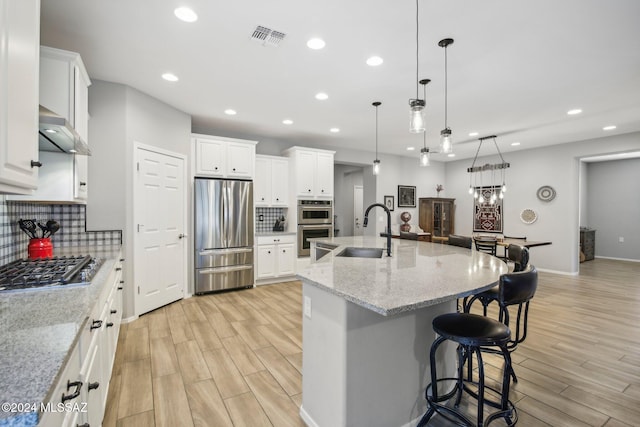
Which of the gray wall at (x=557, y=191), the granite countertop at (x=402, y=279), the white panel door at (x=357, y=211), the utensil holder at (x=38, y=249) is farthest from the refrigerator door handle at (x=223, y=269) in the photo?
the gray wall at (x=557, y=191)

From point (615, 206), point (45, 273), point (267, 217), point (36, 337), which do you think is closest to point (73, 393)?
point (36, 337)

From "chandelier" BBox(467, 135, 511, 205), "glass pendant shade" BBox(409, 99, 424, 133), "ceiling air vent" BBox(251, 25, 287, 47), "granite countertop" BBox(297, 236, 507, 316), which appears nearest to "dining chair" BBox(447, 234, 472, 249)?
"granite countertop" BBox(297, 236, 507, 316)

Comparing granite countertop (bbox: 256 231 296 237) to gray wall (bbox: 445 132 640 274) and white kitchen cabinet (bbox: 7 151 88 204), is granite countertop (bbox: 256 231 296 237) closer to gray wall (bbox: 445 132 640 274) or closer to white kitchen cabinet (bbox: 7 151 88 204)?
white kitchen cabinet (bbox: 7 151 88 204)

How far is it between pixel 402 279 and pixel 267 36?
7.09ft

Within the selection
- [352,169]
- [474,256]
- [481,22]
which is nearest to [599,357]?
[474,256]

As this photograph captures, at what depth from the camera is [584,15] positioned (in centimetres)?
214

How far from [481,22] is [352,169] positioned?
6.53m

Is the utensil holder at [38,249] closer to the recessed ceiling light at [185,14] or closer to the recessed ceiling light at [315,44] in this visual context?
the recessed ceiling light at [185,14]

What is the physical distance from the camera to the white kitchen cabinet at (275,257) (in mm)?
5156

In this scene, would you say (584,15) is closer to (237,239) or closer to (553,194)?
(237,239)

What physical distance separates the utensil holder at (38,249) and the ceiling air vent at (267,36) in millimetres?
2338

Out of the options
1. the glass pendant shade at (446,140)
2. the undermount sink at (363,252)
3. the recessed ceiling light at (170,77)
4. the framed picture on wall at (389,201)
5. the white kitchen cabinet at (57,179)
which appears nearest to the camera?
the white kitchen cabinet at (57,179)

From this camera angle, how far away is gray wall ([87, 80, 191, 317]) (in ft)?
10.7

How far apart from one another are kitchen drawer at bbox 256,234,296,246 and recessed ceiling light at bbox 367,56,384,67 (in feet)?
10.8
